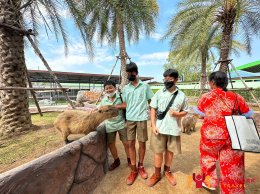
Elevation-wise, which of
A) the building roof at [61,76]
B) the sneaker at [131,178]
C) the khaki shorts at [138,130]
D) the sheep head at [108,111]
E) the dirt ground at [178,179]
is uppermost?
the building roof at [61,76]

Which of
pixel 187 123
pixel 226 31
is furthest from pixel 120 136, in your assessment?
pixel 226 31

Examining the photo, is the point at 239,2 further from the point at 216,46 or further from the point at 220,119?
the point at 216,46

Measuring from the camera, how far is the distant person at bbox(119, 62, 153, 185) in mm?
2678

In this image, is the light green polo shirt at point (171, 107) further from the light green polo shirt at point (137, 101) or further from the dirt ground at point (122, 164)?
the dirt ground at point (122, 164)

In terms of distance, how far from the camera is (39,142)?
388 cm

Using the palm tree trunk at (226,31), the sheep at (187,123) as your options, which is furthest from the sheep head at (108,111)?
the palm tree trunk at (226,31)

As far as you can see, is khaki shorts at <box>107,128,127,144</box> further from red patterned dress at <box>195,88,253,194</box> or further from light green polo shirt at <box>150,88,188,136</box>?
red patterned dress at <box>195,88,253,194</box>

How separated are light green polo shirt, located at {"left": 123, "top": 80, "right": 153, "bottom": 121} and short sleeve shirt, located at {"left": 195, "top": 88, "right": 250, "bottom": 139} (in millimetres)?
860

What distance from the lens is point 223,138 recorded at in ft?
6.88

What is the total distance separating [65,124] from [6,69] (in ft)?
8.72

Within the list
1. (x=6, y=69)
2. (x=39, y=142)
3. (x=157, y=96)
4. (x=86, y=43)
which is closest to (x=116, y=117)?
(x=157, y=96)

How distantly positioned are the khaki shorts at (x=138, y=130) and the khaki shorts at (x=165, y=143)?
149 mm

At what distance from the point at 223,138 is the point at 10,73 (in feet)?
16.1

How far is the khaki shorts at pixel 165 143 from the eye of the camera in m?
2.54
